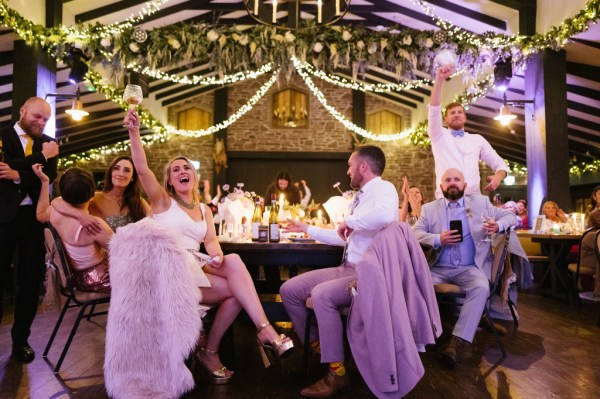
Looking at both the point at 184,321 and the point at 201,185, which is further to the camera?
the point at 201,185

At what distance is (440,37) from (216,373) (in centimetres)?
491

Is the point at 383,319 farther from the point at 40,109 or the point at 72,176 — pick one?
the point at 40,109

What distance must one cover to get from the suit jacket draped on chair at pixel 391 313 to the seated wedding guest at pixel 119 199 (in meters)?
1.87

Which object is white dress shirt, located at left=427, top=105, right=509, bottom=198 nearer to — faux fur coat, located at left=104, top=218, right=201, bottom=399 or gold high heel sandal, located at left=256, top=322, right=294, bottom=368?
gold high heel sandal, located at left=256, top=322, right=294, bottom=368

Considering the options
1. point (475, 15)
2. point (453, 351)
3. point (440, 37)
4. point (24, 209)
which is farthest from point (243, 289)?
point (475, 15)

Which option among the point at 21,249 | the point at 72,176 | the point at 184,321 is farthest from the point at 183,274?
the point at 21,249

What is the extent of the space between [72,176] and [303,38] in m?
3.75

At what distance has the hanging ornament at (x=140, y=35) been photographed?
5590 millimetres

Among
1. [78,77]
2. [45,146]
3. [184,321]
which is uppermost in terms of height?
[78,77]

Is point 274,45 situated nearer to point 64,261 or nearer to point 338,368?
point 64,261

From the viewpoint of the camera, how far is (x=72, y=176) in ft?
9.21

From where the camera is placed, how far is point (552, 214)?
600 cm

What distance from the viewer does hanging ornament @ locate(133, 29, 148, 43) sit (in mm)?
5590

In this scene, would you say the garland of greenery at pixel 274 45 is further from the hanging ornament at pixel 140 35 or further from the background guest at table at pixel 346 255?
the background guest at table at pixel 346 255
